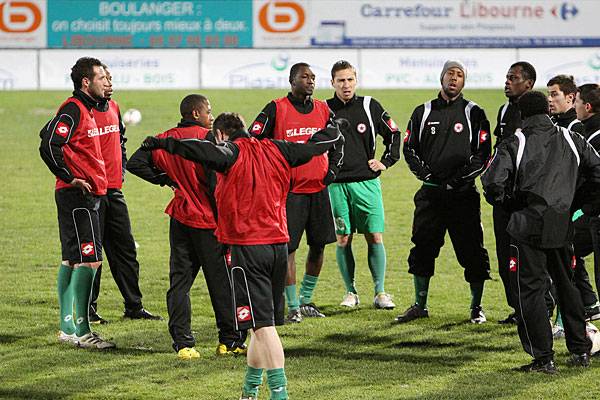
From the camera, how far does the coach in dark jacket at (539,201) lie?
761cm

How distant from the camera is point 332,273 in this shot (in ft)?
39.8

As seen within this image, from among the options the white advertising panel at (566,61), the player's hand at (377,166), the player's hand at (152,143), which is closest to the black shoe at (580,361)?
the player's hand at (377,166)

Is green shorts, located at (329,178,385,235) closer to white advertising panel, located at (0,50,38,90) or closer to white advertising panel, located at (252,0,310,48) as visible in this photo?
white advertising panel, located at (0,50,38,90)

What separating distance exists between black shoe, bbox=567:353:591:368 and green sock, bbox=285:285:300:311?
2.65m

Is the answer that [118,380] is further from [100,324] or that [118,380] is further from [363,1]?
[363,1]

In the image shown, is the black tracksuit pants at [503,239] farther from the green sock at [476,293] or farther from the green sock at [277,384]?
the green sock at [277,384]

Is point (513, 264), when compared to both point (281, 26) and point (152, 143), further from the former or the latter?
point (281, 26)

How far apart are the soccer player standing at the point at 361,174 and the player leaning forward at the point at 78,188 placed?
2.37 meters

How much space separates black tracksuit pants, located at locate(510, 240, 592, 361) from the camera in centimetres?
770

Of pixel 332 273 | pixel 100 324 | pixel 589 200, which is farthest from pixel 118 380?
pixel 332 273

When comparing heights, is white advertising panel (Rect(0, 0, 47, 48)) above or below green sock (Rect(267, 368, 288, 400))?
above

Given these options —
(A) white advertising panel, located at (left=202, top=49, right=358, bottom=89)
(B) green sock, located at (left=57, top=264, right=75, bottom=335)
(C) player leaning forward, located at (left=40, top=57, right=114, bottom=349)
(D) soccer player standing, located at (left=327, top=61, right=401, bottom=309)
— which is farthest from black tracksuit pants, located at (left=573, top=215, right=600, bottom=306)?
(A) white advertising panel, located at (left=202, top=49, right=358, bottom=89)

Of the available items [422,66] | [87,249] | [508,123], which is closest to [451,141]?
[508,123]

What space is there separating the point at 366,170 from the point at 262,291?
3.61 m
